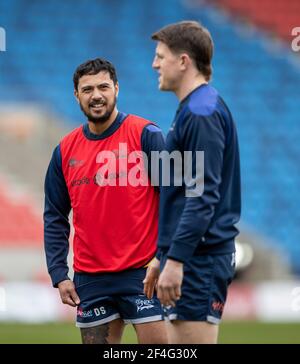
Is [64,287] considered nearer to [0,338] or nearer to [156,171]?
[156,171]

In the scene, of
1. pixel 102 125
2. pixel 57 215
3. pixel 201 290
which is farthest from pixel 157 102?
pixel 201 290

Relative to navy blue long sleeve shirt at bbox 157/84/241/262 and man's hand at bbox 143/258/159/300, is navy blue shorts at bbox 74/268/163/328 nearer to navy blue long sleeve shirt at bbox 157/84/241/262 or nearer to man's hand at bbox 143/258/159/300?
man's hand at bbox 143/258/159/300

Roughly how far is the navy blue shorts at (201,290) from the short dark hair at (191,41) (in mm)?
986

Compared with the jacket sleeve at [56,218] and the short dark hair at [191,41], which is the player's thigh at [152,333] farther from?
the short dark hair at [191,41]

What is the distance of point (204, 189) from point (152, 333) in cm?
151

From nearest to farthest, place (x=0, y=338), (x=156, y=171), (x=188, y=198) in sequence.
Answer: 1. (x=188, y=198)
2. (x=156, y=171)
3. (x=0, y=338)

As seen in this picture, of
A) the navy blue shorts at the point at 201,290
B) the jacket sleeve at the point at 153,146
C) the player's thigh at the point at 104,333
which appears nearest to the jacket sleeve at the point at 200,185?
the navy blue shorts at the point at 201,290

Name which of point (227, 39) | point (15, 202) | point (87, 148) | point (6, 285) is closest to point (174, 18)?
point (227, 39)

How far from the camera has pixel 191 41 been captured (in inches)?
187

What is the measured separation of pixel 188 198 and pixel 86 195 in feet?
4.27

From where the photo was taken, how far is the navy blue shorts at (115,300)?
19.1ft

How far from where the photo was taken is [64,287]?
Result: 5941 mm

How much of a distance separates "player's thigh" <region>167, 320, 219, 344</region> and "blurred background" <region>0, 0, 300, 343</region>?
10.4 meters

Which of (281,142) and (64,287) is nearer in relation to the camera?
(64,287)
